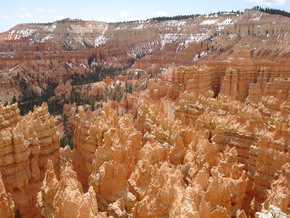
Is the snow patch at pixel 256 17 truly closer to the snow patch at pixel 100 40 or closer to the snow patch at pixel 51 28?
the snow patch at pixel 100 40

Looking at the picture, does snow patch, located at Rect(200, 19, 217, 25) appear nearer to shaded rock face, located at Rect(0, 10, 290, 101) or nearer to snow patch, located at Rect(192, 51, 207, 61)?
shaded rock face, located at Rect(0, 10, 290, 101)

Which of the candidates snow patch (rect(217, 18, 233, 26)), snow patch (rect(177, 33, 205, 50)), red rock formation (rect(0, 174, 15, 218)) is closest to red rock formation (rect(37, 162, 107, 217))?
red rock formation (rect(0, 174, 15, 218))

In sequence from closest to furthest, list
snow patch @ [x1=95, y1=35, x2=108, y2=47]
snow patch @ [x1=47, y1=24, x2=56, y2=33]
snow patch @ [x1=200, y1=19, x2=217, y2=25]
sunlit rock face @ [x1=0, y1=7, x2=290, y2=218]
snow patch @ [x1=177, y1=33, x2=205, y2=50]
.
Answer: sunlit rock face @ [x1=0, y1=7, x2=290, y2=218], snow patch @ [x1=177, y1=33, x2=205, y2=50], snow patch @ [x1=200, y1=19, x2=217, y2=25], snow patch @ [x1=47, y1=24, x2=56, y2=33], snow patch @ [x1=95, y1=35, x2=108, y2=47]

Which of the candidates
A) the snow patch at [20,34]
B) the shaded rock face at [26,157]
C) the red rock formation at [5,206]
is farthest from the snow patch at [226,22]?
the red rock formation at [5,206]

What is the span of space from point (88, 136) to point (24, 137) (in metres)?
3.02

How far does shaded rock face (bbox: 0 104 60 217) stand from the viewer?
36.7 ft

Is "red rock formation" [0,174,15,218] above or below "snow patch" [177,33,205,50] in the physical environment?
above

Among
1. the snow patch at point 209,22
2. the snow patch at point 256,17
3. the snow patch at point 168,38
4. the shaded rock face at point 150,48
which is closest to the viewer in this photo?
the shaded rock face at point 150,48

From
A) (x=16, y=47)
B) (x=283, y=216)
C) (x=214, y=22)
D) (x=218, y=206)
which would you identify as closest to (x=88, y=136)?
(x=218, y=206)

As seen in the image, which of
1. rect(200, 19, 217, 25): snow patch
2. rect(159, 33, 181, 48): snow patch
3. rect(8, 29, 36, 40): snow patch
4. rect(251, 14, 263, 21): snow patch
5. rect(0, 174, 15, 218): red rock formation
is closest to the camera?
rect(0, 174, 15, 218): red rock formation

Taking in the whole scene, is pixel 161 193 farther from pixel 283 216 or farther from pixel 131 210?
pixel 283 216

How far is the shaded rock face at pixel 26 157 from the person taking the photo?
11195 millimetres

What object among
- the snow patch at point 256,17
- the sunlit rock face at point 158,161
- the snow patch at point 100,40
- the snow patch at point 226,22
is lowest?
the snow patch at point 100,40

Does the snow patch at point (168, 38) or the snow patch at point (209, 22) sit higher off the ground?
the snow patch at point (209, 22)
